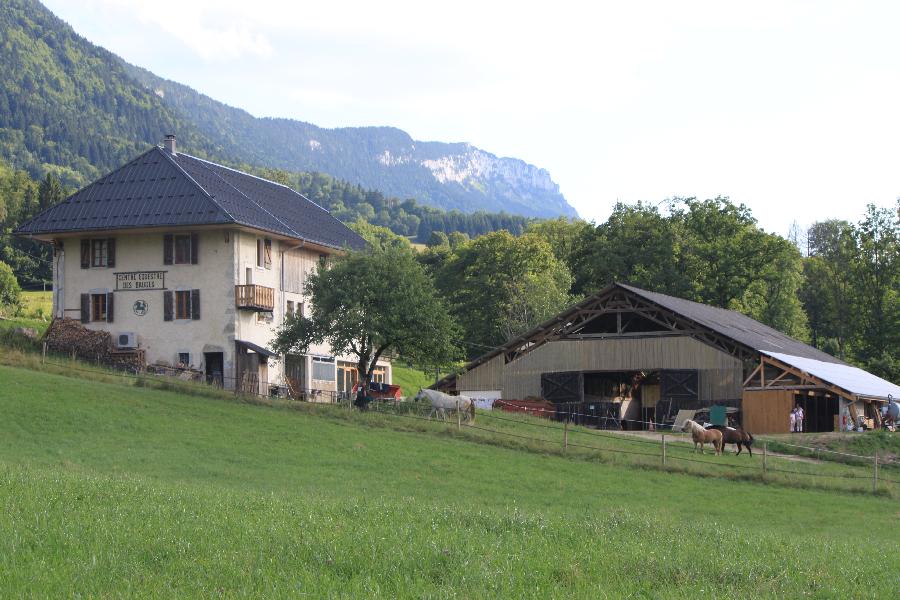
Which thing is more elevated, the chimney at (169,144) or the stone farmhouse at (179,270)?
the chimney at (169,144)

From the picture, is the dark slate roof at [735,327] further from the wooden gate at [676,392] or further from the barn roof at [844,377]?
the wooden gate at [676,392]

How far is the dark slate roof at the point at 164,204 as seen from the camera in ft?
168

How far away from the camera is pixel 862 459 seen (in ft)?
134

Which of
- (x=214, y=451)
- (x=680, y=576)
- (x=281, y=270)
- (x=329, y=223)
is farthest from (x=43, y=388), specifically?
(x=680, y=576)

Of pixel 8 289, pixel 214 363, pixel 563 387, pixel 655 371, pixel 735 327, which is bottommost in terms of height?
pixel 563 387

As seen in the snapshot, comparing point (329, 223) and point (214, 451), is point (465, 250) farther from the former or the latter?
point (214, 451)

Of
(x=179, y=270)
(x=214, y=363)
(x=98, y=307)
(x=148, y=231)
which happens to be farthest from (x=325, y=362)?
(x=98, y=307)

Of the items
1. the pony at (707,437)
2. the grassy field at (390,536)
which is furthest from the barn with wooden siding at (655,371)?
the grassy field at (390,536)

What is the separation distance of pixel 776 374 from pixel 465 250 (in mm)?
47351

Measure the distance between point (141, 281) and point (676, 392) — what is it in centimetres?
2669

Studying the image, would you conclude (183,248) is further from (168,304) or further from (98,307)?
(98,307)

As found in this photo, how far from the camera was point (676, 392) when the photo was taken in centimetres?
5359

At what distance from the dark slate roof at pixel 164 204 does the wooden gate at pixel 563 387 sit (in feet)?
41.6

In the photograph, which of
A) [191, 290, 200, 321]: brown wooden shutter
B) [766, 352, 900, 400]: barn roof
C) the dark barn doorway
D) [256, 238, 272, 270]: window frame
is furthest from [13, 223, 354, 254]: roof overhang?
[766, 352, 900, 400]: barn roof
